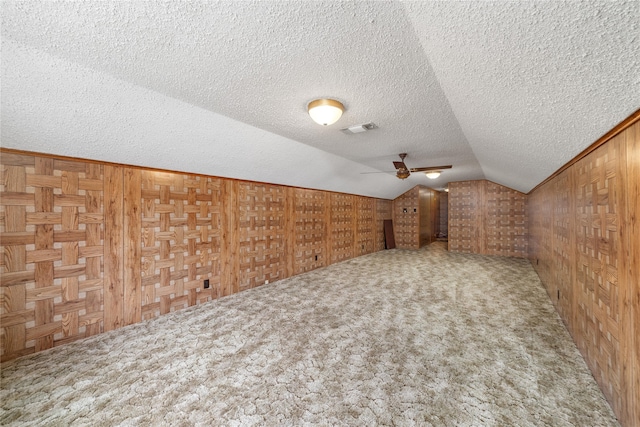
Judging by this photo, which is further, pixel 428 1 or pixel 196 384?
pixel 196 384

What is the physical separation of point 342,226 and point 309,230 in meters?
1.45

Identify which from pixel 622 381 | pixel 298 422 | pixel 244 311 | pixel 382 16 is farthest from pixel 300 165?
pixel 622 381

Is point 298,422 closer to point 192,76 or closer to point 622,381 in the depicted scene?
point 622,381

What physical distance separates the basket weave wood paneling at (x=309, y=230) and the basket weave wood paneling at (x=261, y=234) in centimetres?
44

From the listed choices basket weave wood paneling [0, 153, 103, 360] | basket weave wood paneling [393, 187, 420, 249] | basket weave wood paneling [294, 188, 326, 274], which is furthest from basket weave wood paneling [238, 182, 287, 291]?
basket weave wood paneling [393, 187, 420, 249]

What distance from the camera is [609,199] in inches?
72.0

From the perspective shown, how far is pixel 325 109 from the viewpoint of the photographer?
89.1 inches

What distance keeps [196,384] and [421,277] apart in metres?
4.62

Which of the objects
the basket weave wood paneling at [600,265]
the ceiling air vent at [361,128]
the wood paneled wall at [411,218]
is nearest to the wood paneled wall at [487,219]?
the wood paneled wall at [411,218]

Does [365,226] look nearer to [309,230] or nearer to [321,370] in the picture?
[309,230]

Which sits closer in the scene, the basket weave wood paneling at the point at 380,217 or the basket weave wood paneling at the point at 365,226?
the basket weave wood paneling at the point at 365,226

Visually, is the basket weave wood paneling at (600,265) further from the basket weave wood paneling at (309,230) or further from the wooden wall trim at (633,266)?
the basket weave wood paneling at (309,230)

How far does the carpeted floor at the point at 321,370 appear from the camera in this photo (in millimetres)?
1746

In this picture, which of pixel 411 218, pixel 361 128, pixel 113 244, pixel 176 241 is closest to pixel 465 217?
pixel 411 218
